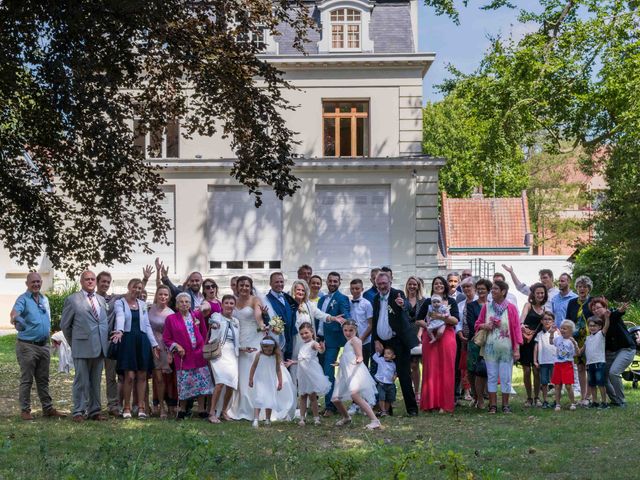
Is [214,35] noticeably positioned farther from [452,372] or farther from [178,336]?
[452,372]

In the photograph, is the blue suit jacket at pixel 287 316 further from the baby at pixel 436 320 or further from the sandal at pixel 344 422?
the baby at pixel 436 320

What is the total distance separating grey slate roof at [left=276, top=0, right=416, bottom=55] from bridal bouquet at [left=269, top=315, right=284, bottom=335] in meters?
24.2

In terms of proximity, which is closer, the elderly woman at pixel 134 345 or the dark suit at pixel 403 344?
the elderly woman at pixel 134 345

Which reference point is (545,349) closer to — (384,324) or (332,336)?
(384,324)

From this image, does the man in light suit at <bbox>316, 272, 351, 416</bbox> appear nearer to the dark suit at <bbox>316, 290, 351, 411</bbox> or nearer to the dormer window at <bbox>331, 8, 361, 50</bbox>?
the dark suit at <bbox>316, 290, 351, 411</bbox>

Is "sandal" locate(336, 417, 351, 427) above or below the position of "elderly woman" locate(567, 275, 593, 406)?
below

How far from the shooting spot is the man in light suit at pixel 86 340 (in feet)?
50.0

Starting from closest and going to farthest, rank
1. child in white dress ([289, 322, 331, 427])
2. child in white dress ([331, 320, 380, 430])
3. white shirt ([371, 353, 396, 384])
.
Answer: child in white dress ([331, 320, 380, 430])
child in white dress ([289, 322, 331, 427])
white shirt ([371, 353, 396, 384])

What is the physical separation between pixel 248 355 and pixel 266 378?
57cm

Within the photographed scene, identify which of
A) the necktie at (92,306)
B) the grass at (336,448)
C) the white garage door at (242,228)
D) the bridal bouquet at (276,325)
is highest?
the white garage door at (242,228)

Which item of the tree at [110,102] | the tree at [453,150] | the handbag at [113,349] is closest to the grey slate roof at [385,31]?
the tree at [110,102]

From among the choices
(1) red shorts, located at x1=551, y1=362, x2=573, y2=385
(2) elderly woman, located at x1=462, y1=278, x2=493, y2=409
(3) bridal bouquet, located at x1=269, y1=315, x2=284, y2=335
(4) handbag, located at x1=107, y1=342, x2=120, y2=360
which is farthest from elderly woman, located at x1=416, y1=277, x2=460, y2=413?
(4) handbag, located at x1=107, y1=342, x2=120, y2=360

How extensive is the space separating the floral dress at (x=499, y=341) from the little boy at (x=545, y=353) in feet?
2.44

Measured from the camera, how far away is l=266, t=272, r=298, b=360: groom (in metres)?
15.8
